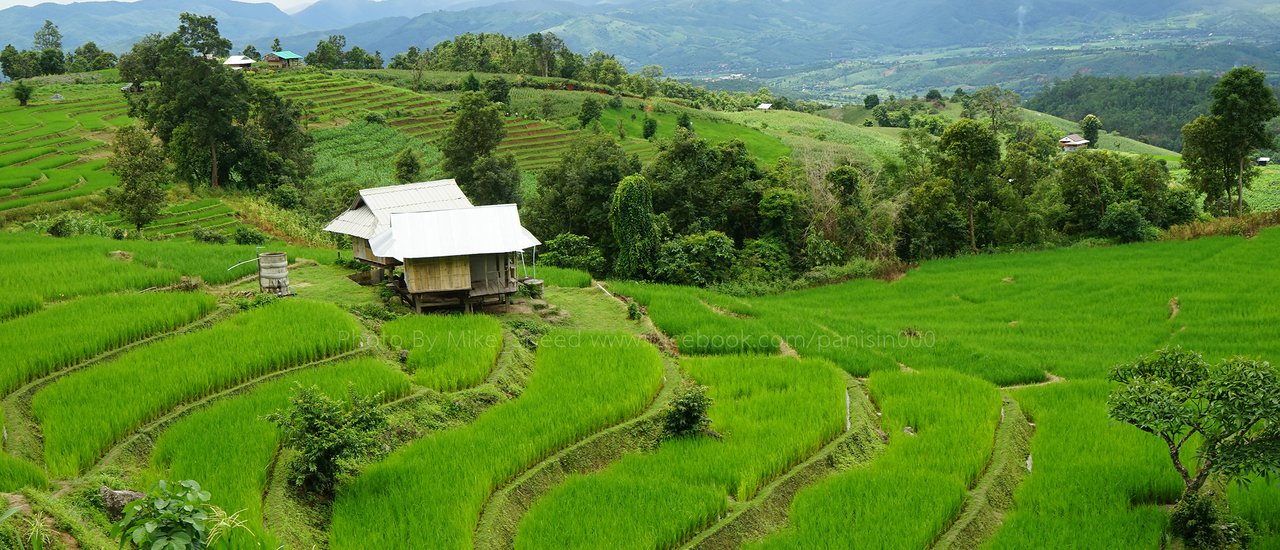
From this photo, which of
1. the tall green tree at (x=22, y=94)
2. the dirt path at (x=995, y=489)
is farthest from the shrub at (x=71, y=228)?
the tall green tree at (x=22, y=94)

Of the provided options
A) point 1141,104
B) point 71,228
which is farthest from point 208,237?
point 1141,104

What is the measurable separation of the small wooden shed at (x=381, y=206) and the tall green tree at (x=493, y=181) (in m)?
13.5

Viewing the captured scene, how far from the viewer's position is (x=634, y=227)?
83.8ft

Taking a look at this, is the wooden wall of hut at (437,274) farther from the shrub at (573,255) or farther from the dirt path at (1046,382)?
the dirt path at (1046,382)

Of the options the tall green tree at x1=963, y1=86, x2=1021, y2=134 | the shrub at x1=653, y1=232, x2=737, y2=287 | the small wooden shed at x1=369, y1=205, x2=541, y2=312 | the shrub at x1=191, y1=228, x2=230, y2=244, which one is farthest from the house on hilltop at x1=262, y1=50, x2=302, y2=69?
the small wooden shed at x1=369, y1=205, x2=541, y2=312

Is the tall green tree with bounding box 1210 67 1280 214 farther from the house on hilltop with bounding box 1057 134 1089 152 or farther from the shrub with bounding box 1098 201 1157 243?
the house on hilltop with bounding box 1057 134 1089 152

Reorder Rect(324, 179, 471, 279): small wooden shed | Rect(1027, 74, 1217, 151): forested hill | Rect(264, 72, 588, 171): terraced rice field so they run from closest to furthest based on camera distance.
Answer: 1. Rect(324, 179, 471, 279): small wooden shed
2. Rect(264, 72, 588, 171): terraced rice field
3. Rect(1027, 74, 1217, 151): forested hill

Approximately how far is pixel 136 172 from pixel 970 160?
92.2 feet

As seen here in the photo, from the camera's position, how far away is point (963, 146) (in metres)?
30.6

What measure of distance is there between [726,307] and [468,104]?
59.6 feet

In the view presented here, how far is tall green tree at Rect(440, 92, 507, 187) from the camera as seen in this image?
114ft

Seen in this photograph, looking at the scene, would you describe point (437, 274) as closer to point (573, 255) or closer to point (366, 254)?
point (366, 254)

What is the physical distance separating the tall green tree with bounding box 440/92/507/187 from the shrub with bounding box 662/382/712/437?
79.3 ft

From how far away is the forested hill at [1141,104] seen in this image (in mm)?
95562
